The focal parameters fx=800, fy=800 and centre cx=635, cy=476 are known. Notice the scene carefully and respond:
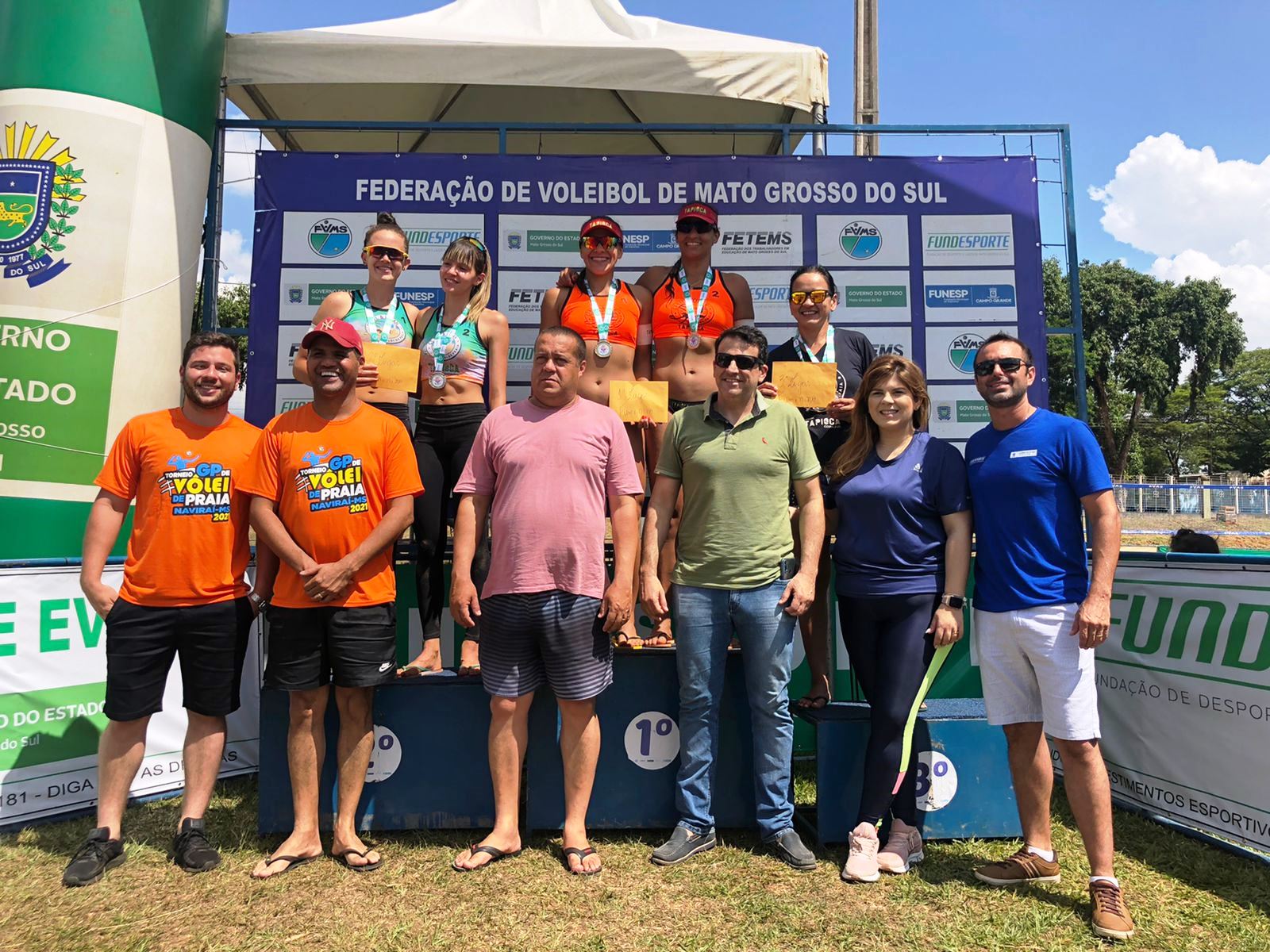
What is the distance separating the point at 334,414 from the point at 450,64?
3.38 meters

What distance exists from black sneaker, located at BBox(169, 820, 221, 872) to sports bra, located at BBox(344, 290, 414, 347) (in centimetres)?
220

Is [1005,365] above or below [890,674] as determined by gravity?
above

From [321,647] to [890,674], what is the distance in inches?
87.5

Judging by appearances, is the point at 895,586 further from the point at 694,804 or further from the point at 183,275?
the point at 183,275

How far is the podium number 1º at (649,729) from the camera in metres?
3.51

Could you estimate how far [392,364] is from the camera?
146 inches

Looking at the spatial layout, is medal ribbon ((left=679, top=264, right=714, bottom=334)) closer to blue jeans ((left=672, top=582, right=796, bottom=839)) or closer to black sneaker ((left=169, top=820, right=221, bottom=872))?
blue jeans ((left=672, top=582, right=796, bottom=839))

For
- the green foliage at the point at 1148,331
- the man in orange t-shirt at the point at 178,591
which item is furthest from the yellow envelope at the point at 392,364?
the green foliage at the point at 1148,331

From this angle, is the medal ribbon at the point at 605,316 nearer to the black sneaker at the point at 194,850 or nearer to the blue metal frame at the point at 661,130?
the blue metal frame at the point at 661,130

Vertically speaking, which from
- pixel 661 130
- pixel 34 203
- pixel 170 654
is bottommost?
pixel 170 654

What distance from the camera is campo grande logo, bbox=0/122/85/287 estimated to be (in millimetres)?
4469

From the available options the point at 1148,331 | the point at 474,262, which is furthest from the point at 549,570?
the point at 1148,331

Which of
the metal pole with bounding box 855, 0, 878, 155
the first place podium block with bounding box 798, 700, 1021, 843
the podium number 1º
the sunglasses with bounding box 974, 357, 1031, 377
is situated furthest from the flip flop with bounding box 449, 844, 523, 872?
the metal pole with bounding box 855, 0, 878, 155

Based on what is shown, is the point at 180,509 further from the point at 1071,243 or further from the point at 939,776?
the point at 1071,243
